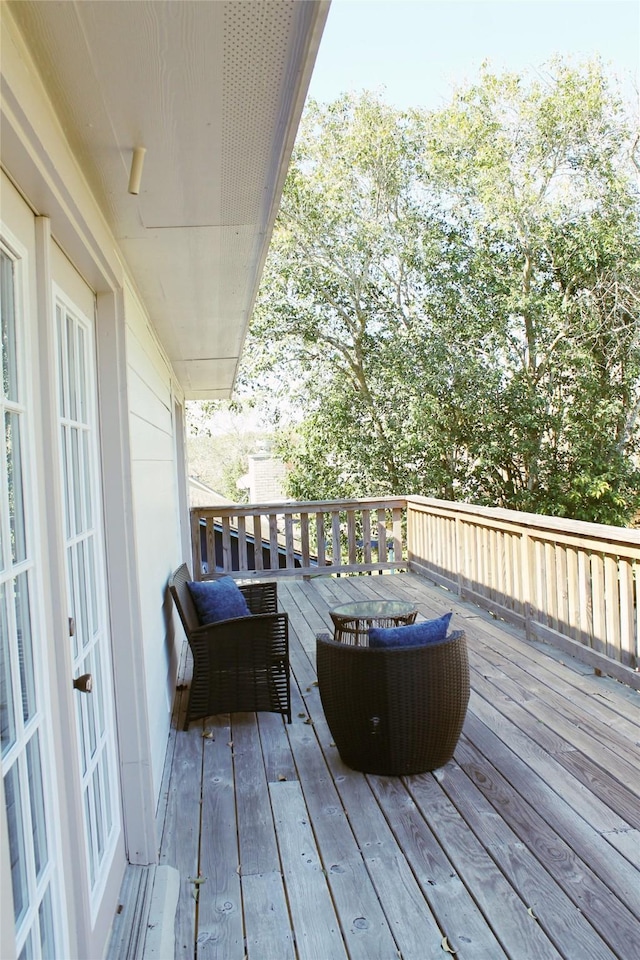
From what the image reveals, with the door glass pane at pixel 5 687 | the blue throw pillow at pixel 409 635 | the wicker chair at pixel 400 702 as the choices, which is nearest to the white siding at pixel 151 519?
the wicker chair at pixel 400 702

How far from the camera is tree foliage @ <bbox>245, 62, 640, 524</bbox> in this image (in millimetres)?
11125

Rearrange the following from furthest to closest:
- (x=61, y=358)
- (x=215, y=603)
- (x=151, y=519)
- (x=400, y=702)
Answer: (x=215, y=603), (x=151, y=519), (x=400, y=702), (x=61, y=358)

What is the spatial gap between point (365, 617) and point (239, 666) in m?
0.78

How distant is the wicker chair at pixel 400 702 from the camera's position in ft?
9.77

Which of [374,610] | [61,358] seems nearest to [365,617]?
[374,610]

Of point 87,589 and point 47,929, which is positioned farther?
point 87,589

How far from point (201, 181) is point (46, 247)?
1.70 feet

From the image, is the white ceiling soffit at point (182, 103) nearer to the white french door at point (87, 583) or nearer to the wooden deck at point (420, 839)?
the white french door at point (87, 583)

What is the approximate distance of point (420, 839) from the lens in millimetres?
2541

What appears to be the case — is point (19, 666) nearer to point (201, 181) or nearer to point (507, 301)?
point (201, 181)

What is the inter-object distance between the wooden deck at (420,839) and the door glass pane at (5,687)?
1144 mm

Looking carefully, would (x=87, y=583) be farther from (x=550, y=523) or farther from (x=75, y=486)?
(x=550, y=523)

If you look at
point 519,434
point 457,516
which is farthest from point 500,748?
point 519,434

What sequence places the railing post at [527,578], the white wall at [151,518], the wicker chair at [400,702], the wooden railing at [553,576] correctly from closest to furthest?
the white wall at [151,518], the wicker chair at [400,702], the wooden railing at [553,576], the railing post at [527,578]
